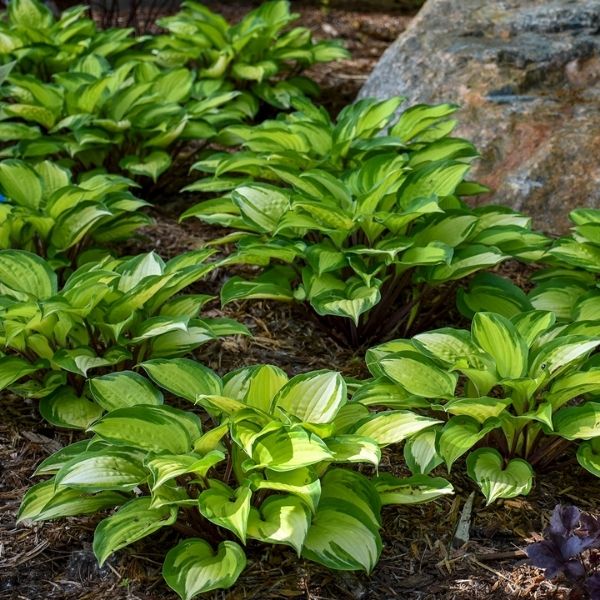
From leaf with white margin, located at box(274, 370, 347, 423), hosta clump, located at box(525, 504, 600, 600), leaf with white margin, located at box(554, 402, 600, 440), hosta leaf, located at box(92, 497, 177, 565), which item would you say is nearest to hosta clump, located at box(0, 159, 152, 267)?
leaf with white margin, located at box(274, 370, 347, 423)

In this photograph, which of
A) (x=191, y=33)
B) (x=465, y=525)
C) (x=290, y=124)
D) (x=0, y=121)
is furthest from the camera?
(x=191, y=33)

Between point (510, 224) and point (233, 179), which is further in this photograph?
point (233, 179)

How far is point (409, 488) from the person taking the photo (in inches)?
89.7

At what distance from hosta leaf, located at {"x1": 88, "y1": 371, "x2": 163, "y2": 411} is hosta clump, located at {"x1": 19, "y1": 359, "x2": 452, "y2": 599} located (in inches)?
4.3

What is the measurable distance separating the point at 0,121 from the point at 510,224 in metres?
2.45

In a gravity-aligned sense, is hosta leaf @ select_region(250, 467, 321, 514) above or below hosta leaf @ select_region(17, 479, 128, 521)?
above

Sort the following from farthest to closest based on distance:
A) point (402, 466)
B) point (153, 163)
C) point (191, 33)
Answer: point (191, 33) → point (153, 163) → point (402, 466)

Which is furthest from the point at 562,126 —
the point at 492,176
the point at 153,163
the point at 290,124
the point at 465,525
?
the point at 465,525

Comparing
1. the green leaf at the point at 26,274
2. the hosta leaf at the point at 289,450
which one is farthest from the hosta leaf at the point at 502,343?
the green leaf at the point at 26,274

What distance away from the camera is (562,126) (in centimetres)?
377

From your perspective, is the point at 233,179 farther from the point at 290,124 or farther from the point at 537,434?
the point at 537,434

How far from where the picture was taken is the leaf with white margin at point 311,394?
7.52 feet

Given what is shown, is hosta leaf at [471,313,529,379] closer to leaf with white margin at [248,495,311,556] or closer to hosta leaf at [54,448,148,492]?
leaf with white margin at [248,495,311,556]

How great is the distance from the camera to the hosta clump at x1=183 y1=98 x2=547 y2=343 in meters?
2.92
